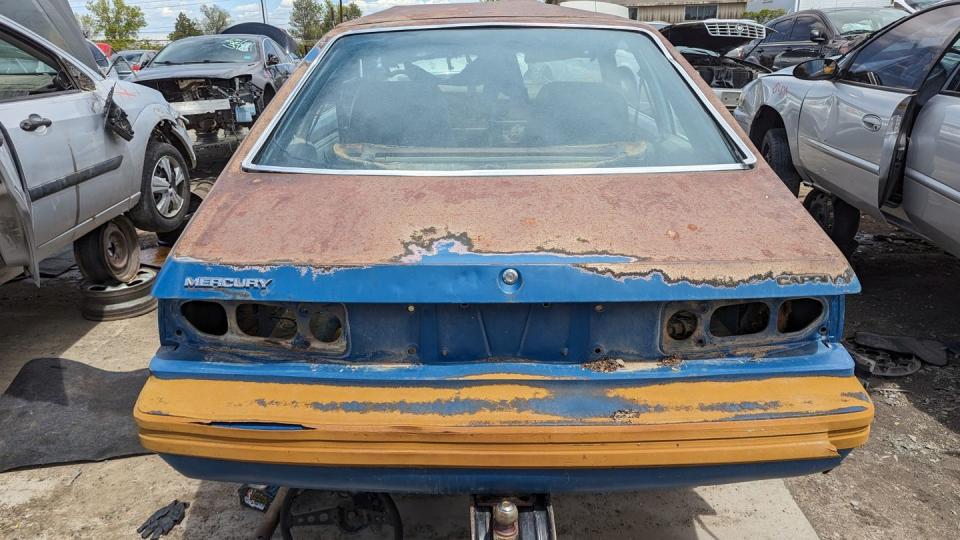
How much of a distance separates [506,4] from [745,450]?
7.61 ft

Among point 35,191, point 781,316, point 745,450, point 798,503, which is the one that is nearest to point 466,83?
point 781,316

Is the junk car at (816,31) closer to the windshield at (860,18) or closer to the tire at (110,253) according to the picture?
the windshield at (860,18)

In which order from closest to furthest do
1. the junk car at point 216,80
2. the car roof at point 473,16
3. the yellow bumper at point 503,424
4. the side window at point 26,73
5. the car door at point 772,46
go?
the yellow bumper at point 503,424, the car roof at point 473,16, the side window at point 26,73, the junk car at point 216,80, the car door at point 772,46

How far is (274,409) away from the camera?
171cm

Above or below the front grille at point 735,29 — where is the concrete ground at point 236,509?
below

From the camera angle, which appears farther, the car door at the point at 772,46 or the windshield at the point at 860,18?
the car door at the point at 772,46

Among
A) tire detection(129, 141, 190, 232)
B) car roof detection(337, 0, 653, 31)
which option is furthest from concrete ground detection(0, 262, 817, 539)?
tire detection(129, 141, 190, 232)

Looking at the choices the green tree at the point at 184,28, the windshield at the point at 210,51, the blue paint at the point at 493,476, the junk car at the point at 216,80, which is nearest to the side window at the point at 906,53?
the blue paint at the point at 493,476

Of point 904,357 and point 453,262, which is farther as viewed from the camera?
point 904,357

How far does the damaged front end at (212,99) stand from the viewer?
7905 millimetres

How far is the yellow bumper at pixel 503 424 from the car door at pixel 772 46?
9.66 metres

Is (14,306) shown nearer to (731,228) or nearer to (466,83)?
(466,83)

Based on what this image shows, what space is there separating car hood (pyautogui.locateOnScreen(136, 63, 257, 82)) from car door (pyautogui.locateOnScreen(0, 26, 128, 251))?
14.3 ft

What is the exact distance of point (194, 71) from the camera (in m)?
8.55
